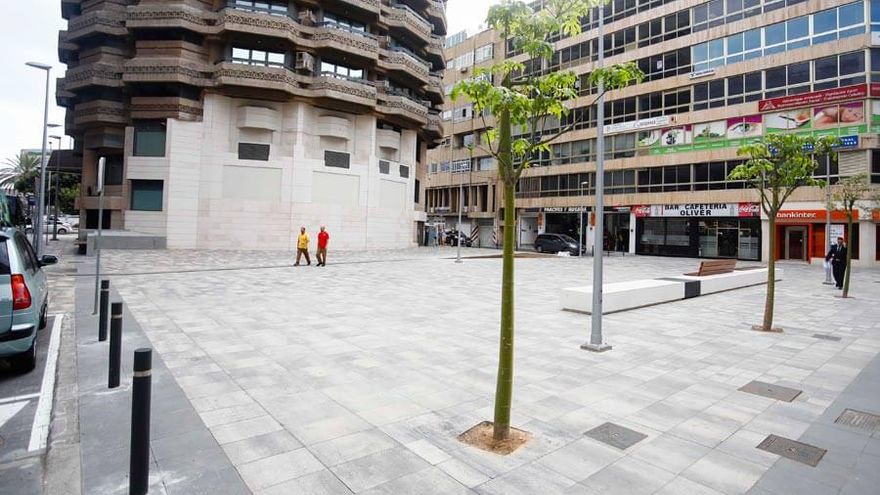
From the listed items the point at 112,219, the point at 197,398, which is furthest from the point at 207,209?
the point at 197,398

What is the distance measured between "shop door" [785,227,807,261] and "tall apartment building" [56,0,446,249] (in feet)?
93.7

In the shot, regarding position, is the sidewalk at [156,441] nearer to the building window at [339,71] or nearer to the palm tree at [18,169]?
the building window at [339,71]

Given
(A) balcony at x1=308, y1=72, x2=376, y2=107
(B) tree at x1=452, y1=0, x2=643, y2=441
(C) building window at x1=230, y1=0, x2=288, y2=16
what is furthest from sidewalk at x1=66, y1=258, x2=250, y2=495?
(C) building window at x1=230, y1=0, x2=288, y2=16

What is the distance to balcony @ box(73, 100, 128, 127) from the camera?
3180 cm

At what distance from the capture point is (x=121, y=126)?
32594 mm

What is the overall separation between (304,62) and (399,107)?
750cm

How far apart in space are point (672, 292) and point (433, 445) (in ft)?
35.6

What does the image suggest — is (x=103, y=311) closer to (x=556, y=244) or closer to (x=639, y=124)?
(x=556, y=244)

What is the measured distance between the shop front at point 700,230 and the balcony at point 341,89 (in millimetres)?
22805

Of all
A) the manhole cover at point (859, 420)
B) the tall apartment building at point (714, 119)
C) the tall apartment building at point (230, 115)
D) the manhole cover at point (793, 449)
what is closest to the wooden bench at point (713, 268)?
the manhole cover at point (859, 420)

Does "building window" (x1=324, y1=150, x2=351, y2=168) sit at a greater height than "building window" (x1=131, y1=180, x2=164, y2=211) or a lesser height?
greater

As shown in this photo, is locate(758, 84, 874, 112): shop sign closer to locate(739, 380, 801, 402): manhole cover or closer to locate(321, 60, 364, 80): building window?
locate(321, 60, 364, 80): building window

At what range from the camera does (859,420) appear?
492 cm

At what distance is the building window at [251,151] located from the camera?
31.3 metres
